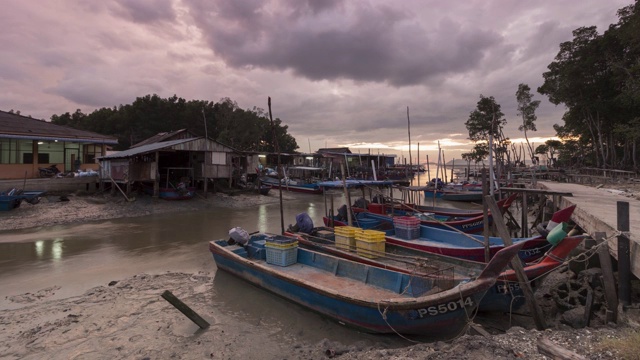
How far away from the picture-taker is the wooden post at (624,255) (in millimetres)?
5648

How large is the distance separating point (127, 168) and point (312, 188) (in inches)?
706

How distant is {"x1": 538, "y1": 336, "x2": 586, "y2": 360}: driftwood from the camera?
3537 mm

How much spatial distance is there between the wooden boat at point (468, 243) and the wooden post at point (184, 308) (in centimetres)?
564

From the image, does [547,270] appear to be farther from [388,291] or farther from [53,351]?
[53,351]

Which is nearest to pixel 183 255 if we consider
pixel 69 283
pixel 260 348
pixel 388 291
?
pixel 69 283

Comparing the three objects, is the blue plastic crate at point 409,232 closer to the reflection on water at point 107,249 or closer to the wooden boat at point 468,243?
the wooden boat at point 468,243

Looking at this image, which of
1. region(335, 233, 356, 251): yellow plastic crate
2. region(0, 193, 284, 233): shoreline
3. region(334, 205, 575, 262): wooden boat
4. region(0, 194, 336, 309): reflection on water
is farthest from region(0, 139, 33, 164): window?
region(334, 205, 575, 262): wooden boat

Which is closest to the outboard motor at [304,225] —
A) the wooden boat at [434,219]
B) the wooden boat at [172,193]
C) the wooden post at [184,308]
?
the wooden boat at [434,219]

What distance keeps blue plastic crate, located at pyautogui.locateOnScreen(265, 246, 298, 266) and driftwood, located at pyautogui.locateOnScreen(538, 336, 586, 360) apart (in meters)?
5.72

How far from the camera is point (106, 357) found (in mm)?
5422

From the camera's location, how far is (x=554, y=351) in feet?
12.3

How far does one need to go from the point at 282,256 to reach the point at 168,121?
48557 mm

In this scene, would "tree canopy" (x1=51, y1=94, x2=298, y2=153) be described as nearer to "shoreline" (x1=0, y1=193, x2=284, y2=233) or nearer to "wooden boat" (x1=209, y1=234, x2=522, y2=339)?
"shoreline" (x1=0, y1=193, x2=284, y2=233)

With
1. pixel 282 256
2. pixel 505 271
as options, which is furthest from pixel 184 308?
pixel 505 271
